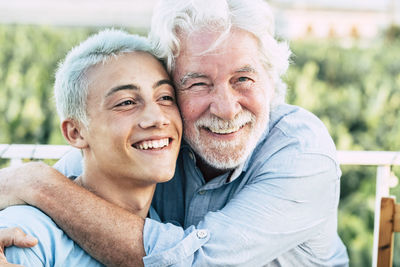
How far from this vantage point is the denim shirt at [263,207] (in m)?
2.05

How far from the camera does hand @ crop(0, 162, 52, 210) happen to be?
82.4 inches

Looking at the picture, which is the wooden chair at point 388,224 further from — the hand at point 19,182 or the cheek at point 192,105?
the hand at point 19,182

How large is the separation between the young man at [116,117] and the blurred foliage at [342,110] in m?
1.22

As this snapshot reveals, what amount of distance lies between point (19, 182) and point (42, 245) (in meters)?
0.34

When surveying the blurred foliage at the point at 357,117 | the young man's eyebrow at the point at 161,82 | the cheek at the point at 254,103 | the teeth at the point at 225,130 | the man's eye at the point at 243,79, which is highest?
the young man's eyebrow at the point at 161,82

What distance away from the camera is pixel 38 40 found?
10.6 meters

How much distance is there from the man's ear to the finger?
0.50 meters

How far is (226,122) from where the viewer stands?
2305 mm

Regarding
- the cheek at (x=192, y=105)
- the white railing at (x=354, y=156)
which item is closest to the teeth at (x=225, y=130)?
the cheek at (x=192, y=105)

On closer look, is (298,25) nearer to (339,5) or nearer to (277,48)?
(339,5)

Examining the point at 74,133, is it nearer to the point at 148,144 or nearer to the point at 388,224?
the point at 148,144

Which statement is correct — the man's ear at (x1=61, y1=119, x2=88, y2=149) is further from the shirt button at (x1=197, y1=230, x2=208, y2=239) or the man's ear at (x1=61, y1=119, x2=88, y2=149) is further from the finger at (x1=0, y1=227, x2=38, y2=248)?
the shirt button at (x1=197, y1=230, x2=208, y2=239)

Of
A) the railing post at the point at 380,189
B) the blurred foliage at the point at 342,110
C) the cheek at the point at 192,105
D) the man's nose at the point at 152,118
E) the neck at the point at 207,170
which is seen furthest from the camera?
the blurred foliage at the point at 342,110

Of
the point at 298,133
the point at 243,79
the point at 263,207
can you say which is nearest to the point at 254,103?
the point at 243,79
